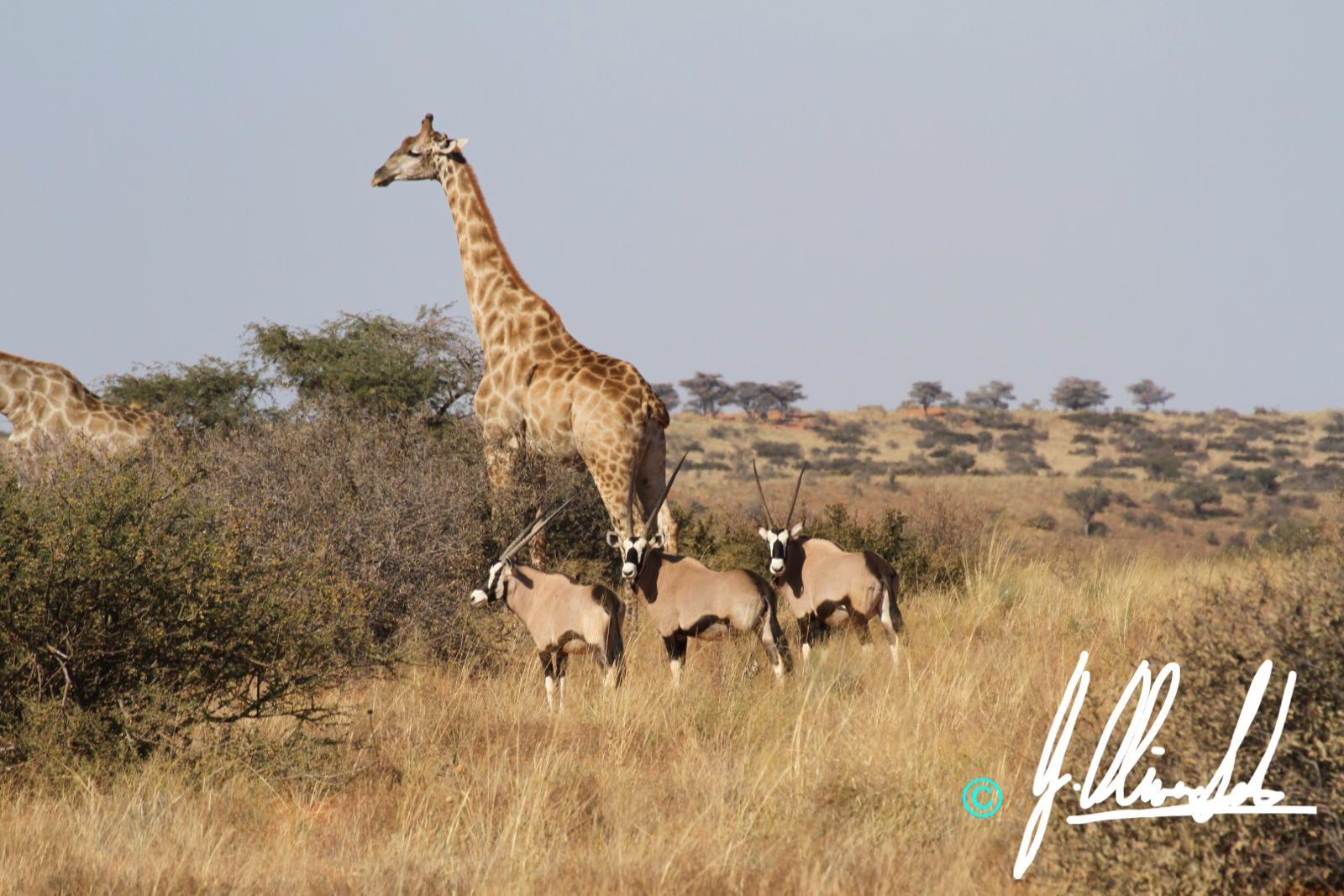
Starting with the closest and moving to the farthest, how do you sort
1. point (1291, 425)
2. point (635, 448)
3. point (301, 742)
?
1. point (301, 742)
2. point (635, 448)
3. point (1291, 425)

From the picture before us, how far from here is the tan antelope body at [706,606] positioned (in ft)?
29.9

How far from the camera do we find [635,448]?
37.3 ft

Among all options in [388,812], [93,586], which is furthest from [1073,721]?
[93,586]

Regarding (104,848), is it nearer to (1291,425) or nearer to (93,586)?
(93,586)

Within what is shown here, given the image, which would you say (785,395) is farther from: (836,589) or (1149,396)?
(836,589)

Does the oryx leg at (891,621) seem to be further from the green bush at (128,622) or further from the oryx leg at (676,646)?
the green bush at (128,622)

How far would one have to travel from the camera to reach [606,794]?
21.3 ft

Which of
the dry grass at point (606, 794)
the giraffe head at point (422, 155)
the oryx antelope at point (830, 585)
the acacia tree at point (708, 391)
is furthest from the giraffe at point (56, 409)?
the acacia tree at point (708, 391)

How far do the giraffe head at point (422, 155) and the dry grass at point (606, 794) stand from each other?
220 inches

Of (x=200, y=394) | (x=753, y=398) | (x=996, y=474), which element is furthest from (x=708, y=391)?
(x=200, y=394)

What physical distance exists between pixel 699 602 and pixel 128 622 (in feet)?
12.1

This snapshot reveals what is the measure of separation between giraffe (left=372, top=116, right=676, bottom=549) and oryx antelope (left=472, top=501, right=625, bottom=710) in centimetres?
152

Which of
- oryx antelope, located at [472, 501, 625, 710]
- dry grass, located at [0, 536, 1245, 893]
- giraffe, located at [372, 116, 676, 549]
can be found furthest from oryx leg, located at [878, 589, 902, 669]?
giraffe, located at [372, 116, 676, 549]

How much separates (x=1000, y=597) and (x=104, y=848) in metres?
8.10
